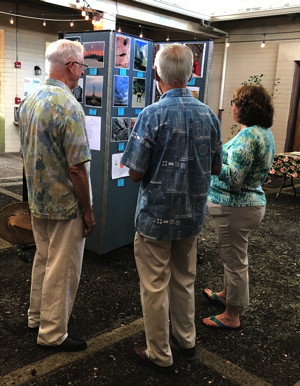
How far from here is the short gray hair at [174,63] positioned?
1738 mm

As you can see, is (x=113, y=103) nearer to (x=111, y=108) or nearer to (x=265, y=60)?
(x=111, y=108)

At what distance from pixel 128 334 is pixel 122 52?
81.4 inches

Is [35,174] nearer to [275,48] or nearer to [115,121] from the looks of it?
[115,121]

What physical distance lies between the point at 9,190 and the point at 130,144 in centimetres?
440

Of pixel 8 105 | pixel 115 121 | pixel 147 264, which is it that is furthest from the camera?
pixel 8 105

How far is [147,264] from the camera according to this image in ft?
6.23

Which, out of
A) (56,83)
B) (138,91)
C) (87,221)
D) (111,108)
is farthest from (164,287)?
(138,91)

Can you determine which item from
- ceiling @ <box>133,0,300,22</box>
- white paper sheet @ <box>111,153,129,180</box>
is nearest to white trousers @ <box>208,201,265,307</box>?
white paper sheet @ <box>111,153,129,180</box>

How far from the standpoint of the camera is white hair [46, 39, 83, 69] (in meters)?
1.88

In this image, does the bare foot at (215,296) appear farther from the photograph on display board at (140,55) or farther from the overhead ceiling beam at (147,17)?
the overhead ceiling beam at (147,17)

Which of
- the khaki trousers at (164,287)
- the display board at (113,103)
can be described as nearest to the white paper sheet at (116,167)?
the display board at (113,103)

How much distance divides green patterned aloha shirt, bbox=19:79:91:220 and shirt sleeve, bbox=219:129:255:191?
31.3 inches

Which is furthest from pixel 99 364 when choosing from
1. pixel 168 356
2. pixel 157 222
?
pixel 157 222

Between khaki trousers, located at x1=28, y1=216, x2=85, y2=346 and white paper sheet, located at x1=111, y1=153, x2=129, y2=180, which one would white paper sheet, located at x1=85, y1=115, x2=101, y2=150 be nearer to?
white paper sheet, located at x1=111, y1=153, x2=129, y2=180
